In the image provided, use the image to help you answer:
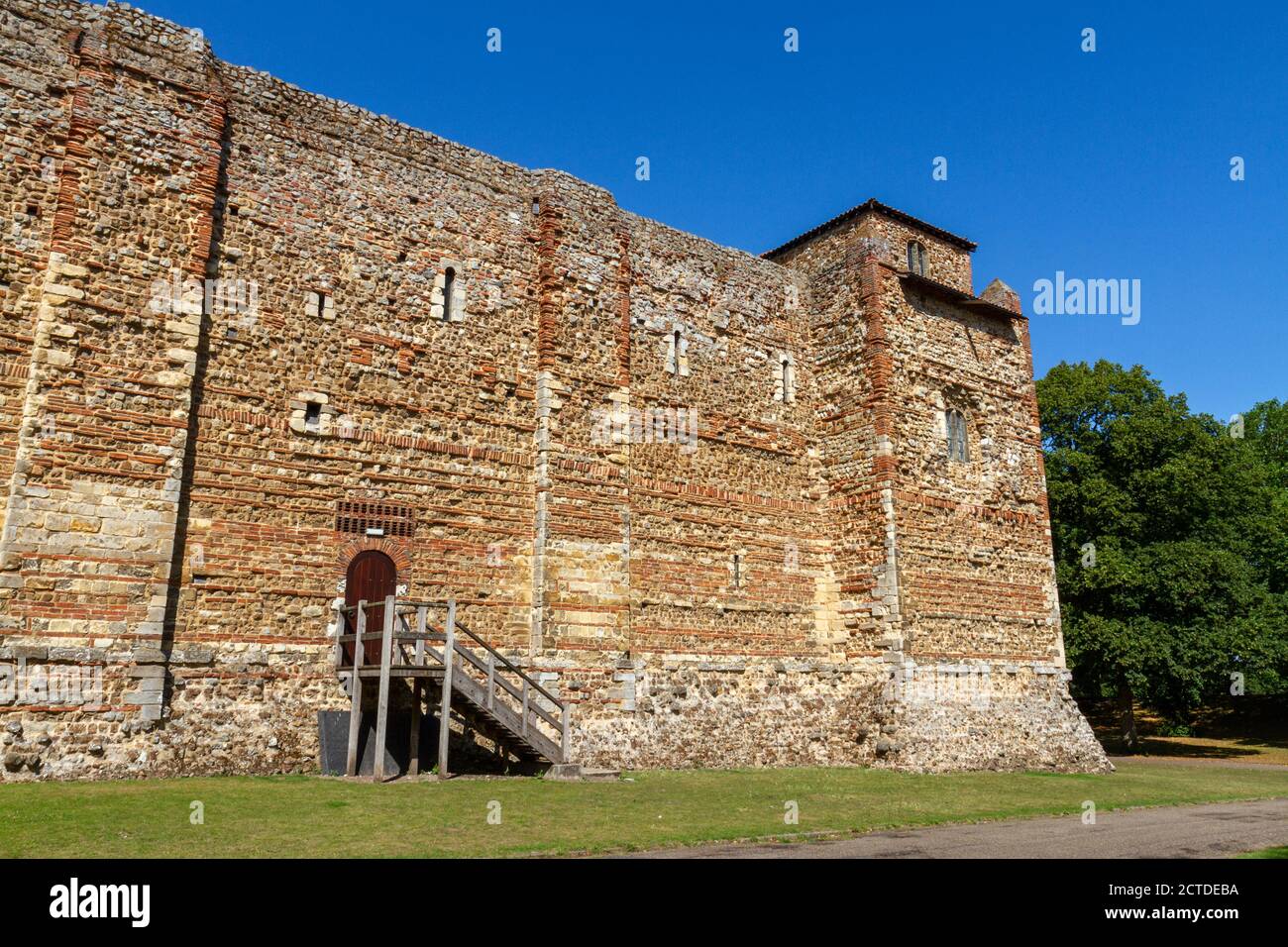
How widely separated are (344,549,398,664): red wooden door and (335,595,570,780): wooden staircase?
0.05 meters

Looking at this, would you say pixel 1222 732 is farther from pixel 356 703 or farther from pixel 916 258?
pixel 356 703

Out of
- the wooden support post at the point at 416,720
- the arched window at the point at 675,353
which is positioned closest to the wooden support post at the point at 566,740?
the wooden support post at the point at 416,720

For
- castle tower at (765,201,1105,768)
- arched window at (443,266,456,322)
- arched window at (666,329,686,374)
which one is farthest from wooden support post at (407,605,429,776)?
castle tower at (765,201,1105,768)

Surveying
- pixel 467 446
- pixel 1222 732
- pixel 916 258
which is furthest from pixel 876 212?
pixel 1222 732

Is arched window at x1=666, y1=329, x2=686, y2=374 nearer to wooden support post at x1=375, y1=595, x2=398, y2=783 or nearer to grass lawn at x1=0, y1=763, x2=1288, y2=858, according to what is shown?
grass lawn at x1=0, y1=763, x2=1288, y2=858

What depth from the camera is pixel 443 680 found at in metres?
13.9

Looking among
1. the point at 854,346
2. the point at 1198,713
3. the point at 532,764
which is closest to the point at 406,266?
the point at 532,764

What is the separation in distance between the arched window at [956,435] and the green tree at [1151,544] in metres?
7.39

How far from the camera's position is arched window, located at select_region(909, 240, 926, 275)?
23422 millimetres

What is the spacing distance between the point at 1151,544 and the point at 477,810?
23.7 m

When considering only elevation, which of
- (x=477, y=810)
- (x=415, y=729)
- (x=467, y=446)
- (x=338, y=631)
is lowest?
(x=477, y=810)

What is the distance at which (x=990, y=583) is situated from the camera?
72.1 feet

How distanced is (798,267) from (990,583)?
8797 millimetres

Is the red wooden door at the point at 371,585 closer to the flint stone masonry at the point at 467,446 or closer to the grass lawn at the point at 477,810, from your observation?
the flint stone masonry at the point at 467,446
